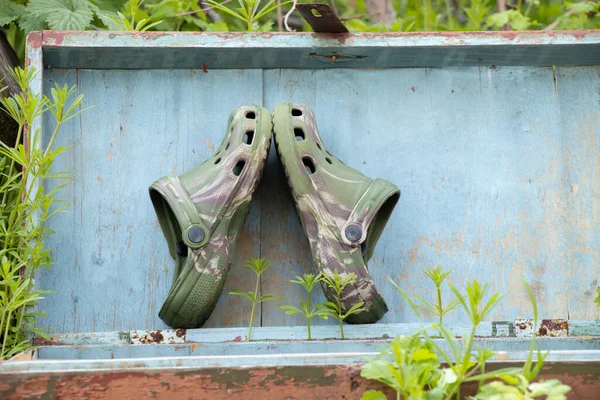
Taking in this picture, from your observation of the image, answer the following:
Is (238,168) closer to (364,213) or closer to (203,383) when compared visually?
(364,213)

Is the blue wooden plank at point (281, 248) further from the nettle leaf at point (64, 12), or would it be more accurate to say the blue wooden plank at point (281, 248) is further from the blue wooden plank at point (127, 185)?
the nettle leaf at point (64, 12)

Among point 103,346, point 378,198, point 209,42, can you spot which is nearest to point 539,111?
point 378,198

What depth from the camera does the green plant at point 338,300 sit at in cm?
194

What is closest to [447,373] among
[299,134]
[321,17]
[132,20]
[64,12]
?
[299,134]

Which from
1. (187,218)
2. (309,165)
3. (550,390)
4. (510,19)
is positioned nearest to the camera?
(550,390)

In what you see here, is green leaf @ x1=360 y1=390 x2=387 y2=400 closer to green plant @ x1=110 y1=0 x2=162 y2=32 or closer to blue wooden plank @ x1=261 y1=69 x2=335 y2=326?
blue wooden plank @ x1=261 y1=69 x2=335 y2=326

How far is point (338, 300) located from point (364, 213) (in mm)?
226

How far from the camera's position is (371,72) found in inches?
95.0

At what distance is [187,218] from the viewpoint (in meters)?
2.05

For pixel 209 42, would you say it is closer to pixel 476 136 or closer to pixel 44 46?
pixel 44 46

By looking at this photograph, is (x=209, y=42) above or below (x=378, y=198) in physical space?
above

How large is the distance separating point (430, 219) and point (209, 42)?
75cm

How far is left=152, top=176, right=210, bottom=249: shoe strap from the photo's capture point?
2.04 meters

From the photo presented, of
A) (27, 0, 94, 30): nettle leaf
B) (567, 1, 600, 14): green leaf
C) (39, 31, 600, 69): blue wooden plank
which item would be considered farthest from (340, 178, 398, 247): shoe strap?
(567, 1, 600, 14): green leaf
